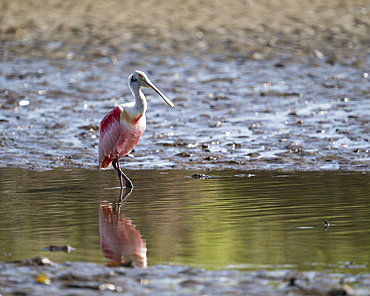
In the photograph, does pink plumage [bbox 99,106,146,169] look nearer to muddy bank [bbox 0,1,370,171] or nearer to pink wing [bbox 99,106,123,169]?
pink wing [bbox 99,106,123,169]

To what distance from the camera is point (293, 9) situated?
20.8 meters

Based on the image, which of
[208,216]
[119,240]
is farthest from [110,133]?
[119,240]

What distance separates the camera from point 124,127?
8234 millimetres

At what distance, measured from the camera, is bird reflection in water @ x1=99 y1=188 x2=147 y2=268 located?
188 inches

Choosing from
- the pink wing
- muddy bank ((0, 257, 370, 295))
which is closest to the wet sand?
muddy bank ((0, 257, 370, 295))

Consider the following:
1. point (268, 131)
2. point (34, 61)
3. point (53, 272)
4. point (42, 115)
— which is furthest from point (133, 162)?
point (34, 61)

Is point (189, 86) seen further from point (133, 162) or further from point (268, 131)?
point (133, 162)

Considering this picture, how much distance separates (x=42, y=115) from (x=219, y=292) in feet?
29.5

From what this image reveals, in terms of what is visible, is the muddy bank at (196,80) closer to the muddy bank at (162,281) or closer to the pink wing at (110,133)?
the pink wing at (110,133)

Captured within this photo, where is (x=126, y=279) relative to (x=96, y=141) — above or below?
above

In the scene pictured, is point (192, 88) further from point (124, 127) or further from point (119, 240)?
point (119, 240)

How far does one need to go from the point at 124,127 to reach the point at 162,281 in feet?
13.6

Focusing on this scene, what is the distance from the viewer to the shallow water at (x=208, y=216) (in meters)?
4.82

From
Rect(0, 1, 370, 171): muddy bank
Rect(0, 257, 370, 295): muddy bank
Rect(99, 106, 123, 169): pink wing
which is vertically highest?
Rect(0, 257, 370, 295): muddy bank
